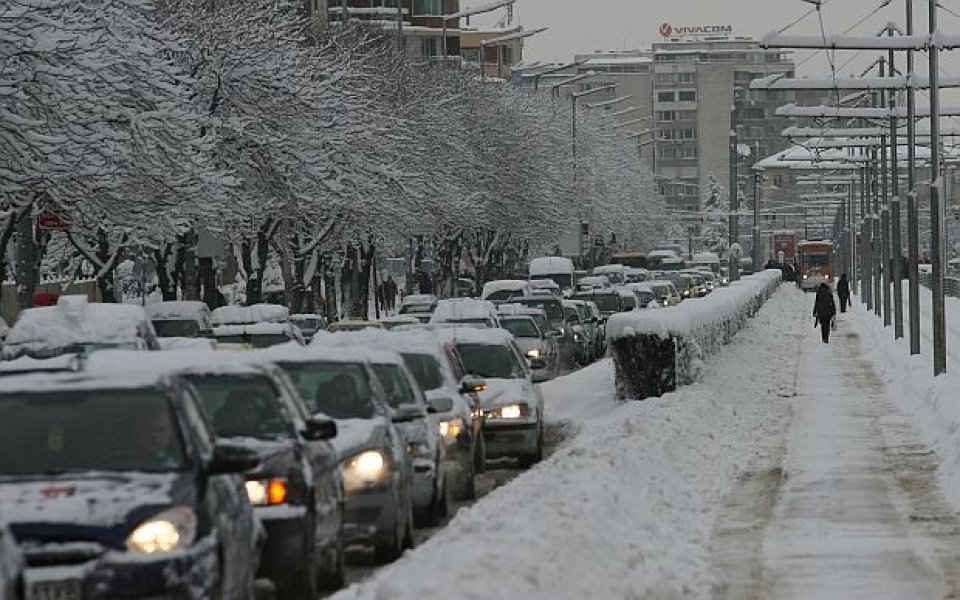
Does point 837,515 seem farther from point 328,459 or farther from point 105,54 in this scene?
point 105,54

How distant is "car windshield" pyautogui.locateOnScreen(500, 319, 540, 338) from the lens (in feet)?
155

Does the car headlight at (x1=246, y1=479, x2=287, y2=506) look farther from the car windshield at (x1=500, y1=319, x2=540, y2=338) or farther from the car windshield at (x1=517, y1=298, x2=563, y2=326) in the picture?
the car windshield at (x1=517, y1=298, x2=563, y2=326)

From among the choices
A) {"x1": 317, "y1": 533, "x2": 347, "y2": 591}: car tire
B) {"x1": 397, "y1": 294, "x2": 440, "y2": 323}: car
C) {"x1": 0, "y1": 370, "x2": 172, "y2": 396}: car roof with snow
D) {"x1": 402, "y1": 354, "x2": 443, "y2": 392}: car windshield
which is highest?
{"x1": 0, "y1": 370, "x2": 172, "y2": 396}: car roof with snow

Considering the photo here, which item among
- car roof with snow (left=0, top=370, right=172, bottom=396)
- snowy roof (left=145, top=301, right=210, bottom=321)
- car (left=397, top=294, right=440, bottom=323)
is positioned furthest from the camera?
car (left=397, top=294, right=440, bottom=323)

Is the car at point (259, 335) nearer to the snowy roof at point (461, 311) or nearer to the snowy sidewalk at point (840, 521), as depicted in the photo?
the snowy sidewalk at point (840, 521)

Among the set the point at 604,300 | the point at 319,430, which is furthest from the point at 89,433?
the point at 604,300

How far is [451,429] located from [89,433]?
10.3m

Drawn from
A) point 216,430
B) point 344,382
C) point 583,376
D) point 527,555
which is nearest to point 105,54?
point 583,376

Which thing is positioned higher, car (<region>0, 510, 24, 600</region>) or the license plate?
car (<region>0, 510, 24, 600</region>)

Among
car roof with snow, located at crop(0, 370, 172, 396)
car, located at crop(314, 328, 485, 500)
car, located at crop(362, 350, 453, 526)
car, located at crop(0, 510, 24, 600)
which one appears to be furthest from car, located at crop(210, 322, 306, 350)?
car, located at crop(0, 510, 24, 600)

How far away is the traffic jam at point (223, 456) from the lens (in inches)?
488

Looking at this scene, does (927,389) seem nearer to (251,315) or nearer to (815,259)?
(251,315)

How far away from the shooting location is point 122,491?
12.7 meters

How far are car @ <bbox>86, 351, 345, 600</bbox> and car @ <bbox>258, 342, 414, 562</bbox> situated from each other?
129 centimetres
